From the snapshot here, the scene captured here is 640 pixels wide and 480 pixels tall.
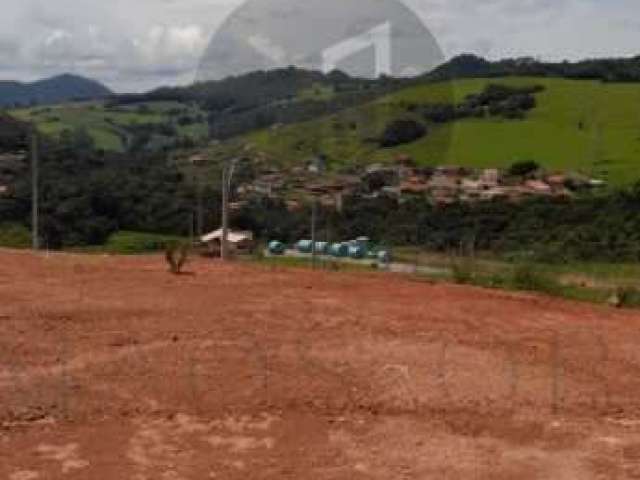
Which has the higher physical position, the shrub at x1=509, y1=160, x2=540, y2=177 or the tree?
the tree

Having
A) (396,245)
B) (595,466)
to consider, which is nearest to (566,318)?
(595,466)

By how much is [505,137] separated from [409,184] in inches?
398

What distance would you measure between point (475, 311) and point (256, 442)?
5253 millimetres

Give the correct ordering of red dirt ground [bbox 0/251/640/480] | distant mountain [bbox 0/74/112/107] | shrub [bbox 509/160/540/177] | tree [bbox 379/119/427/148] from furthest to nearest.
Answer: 1. distant mountain [bbox 0/74/112/107]
2. tree [bbox 379/119/427/148]
3. shrub [bbox 509/160/540/177]
4. red dirt ground [bbox 0/251/640/480]

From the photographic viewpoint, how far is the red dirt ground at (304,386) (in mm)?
7004

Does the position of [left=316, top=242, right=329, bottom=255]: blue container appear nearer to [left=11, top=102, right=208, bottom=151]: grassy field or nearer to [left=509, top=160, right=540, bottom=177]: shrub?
[left=509, top=160, right=540, bottom=177]: shrub

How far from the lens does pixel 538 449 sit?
24.5 feet

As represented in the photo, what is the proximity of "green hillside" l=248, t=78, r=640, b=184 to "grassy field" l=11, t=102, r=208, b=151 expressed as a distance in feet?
32.4

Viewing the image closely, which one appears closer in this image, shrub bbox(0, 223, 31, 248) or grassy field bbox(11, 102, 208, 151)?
shrub bbox(0, 223, 31, 248)

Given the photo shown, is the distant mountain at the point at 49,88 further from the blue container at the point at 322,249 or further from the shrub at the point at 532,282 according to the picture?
the shrub at the point at 532,282

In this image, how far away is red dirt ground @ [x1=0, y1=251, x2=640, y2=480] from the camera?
23.0 feet

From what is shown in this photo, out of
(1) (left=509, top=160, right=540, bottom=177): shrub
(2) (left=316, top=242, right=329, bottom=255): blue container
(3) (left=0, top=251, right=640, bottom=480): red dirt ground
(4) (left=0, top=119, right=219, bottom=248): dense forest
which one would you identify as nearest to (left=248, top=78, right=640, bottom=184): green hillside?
(1) (left=509, top=160, right=540, bottom=177): shrub

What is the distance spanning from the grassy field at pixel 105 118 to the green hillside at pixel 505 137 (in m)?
9.88

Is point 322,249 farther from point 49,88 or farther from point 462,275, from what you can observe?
point 49,88
